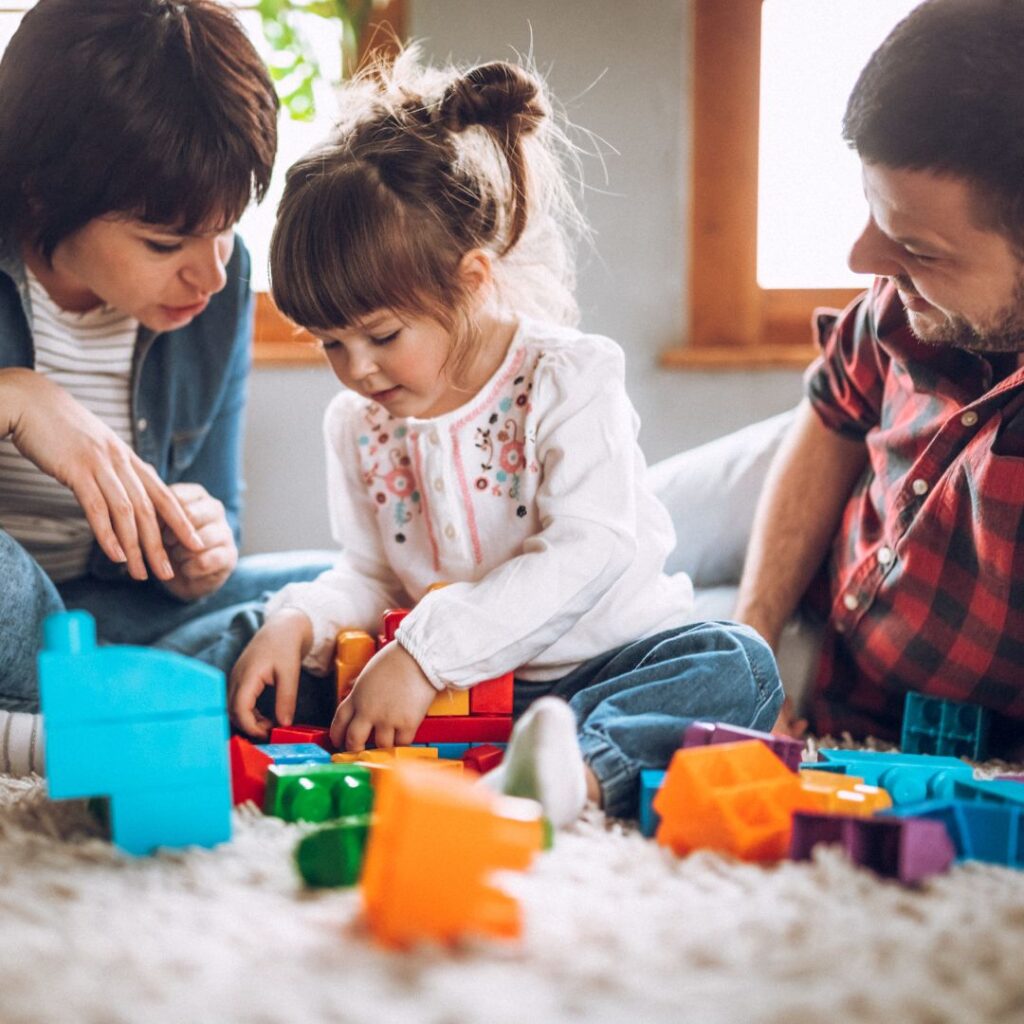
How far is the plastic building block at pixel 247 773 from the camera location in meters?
0.85

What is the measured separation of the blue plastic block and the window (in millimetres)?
1130

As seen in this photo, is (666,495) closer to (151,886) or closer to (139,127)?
(139,127)

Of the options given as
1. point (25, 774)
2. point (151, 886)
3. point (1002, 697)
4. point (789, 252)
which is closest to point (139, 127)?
point (25, 774)

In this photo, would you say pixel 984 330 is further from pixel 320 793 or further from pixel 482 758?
pixel 320 793

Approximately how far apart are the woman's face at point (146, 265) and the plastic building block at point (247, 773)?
1.61 ft

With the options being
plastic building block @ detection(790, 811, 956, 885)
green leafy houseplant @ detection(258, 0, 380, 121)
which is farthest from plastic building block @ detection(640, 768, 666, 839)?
green leafy houseplant @ detection(258, 0, 380, 121)

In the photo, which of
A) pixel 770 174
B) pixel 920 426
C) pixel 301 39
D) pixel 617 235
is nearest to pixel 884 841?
pixel 920 426

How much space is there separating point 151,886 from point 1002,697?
0.77 m

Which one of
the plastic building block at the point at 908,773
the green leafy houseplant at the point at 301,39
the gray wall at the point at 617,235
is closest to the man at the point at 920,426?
the plastic building block at the point at 908,773

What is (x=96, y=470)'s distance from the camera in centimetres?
101

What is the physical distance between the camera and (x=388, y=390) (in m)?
1.06

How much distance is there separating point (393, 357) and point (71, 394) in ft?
1.39

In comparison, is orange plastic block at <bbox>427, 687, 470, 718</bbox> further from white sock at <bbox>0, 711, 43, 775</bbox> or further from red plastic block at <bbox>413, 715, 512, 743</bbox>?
white sock at <bbox>0, 711, 43, 775</bbox>

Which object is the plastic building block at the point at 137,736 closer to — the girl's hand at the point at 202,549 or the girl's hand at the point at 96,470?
the girl's hand at the point at 96,470
